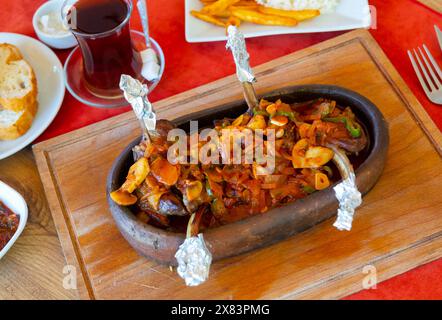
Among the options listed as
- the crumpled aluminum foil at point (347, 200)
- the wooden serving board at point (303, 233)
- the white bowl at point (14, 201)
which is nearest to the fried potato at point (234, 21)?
the wooden serving board at point (303, 233)

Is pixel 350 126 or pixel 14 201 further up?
pixel 350 126

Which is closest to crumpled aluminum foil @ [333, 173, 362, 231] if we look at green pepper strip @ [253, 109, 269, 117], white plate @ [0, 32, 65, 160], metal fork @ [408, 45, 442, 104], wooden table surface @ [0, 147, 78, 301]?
green pepper strip @ [253, 109, 269, 117]

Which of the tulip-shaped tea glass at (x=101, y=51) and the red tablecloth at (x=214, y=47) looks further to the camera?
the red tablecloth at (x=214, y=47)

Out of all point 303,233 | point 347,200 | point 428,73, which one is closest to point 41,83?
point 303,233

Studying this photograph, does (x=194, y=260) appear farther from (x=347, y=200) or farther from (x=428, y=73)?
(x=428, y=73)

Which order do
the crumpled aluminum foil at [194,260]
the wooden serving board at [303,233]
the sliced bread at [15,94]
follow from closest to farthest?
the crumpled aluminum foil at [194,260]
the wooden serving board at [303,233]
the sliced bread at [15,94]

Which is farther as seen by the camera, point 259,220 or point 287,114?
point 287,114

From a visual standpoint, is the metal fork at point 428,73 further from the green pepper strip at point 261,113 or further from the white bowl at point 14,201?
the white bowl at point 14,201

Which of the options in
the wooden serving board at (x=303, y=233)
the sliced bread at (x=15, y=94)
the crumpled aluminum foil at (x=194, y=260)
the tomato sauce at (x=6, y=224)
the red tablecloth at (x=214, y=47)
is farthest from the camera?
the red tablecloth at (x=214, y=47)
